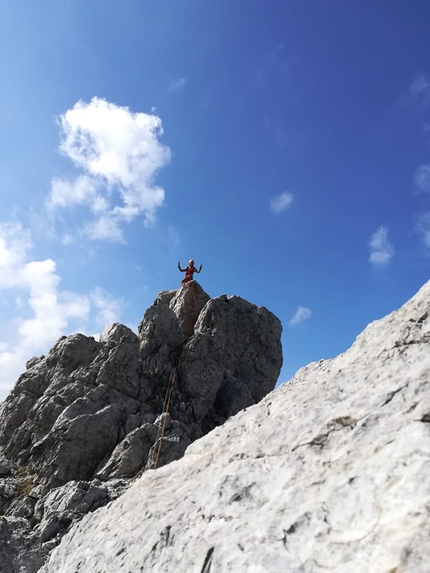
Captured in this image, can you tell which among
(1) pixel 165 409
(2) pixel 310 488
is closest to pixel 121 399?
(1) pixel 165 409

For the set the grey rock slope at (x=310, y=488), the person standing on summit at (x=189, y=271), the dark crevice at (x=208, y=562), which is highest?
the person standing on summit at (x=189, y=271)

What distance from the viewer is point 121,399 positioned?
39.6 metres

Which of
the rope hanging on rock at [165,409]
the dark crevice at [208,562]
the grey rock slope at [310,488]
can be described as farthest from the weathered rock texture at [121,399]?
the dark crevice at [208,562]

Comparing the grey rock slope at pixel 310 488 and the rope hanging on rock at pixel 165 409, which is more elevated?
the rope hanging on rock at pixel 165 409

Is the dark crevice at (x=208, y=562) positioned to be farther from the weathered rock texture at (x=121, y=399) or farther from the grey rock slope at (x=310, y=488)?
the weathered rock texture at (x=121, y=399)

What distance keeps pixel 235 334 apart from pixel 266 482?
42461 millimetres

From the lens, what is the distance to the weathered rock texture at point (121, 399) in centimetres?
3259

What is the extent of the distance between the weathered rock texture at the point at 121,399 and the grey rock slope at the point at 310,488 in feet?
67.4

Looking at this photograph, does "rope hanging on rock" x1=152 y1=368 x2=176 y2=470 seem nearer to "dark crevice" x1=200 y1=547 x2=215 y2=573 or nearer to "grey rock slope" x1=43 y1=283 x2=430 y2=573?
"grey rock slope" x1=43 y1=283 x2=430 y2=573

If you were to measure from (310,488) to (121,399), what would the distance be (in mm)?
35896

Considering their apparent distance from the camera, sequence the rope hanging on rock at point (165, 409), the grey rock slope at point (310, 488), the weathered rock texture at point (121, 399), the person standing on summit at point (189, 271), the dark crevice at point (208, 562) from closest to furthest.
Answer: the grey rock slope at point (310, 488) → the dark crevice at point (208, 562) → the weathered rock texture at point (121, 399) → the rope hanging on rock at point (165, 409) → the person standing on summit at point (189, 271)

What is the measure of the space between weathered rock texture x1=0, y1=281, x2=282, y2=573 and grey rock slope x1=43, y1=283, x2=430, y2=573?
67.4 feet

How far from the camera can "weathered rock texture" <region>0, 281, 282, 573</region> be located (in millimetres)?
32594

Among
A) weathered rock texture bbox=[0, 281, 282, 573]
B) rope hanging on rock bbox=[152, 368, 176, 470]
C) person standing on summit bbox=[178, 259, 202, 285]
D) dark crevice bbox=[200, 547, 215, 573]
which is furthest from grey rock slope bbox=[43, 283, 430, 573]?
person standing on summit bbox=[178, 259, 202, 285]
